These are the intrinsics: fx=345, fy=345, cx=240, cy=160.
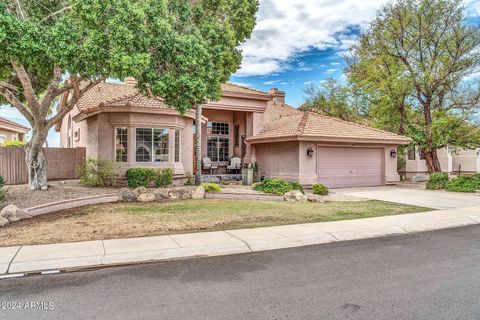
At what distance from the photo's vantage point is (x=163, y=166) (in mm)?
16844

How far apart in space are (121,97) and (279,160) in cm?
908

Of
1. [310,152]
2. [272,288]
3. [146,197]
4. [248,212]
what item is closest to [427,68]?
[310,152]

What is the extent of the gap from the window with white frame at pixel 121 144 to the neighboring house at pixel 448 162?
21.0 metres

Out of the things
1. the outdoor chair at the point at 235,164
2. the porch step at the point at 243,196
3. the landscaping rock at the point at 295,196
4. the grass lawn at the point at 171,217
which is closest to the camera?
the grass lawn at the point at 171,217

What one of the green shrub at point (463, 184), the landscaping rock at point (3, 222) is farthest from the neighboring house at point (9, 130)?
the green shrub at point (463, 184)

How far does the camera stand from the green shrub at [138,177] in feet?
50.8

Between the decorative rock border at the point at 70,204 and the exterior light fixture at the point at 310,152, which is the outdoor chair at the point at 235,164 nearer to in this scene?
the exterior light fixture at the point at 310,152

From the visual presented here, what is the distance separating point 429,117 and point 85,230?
2078 centimetres

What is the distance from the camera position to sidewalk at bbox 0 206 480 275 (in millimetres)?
5953

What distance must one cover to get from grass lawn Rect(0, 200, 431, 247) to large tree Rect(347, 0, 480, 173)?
1022cm

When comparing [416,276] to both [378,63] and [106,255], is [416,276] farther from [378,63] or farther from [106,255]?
[378,63]

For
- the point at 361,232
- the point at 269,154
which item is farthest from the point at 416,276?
the point at 269,154

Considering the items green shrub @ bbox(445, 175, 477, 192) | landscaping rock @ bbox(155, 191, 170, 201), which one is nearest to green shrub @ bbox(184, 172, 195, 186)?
landscaping rock @ bbox(155, 191, 170, 201)

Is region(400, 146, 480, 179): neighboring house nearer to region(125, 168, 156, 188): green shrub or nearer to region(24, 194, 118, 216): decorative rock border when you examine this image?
region(125, 168, 156, 188): green shrub
